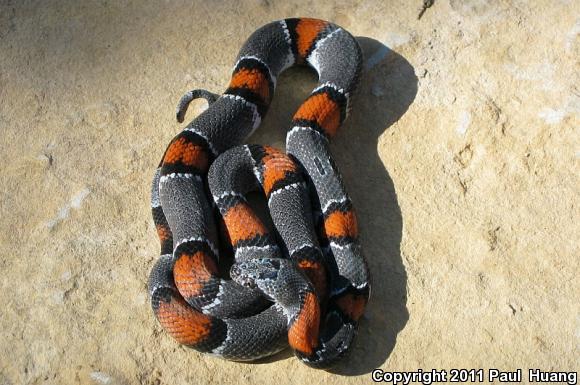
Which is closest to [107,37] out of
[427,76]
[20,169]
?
[20,169]

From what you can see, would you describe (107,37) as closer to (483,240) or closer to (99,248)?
(99,248)

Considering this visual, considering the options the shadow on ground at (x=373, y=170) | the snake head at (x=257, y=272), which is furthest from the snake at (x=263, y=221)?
the shadow on ground at (x=373, y=170)

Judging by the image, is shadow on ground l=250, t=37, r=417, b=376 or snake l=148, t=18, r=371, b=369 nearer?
snake l=148, t=18, r=371, b=369

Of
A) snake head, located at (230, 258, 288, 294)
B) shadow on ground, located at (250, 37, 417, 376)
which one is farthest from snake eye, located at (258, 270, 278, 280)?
shadow on ground, located at (250, 37, 417, 376)

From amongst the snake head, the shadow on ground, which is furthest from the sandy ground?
the snake head

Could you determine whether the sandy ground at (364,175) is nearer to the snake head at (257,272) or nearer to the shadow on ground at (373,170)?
the shadow on ground at (373,170)

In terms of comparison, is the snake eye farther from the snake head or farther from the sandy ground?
the sandy ground

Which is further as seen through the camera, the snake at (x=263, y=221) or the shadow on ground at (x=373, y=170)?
→ the shadow on ground at (x=373, y=170)
